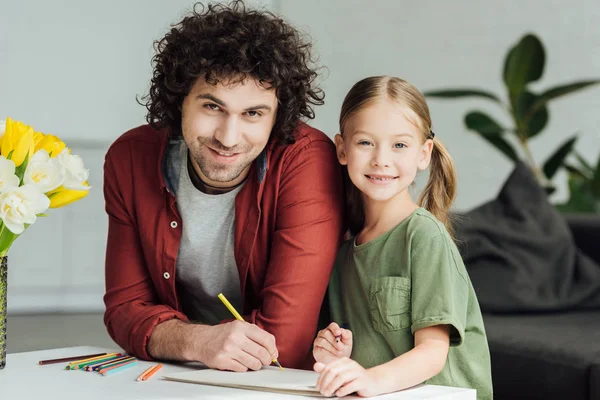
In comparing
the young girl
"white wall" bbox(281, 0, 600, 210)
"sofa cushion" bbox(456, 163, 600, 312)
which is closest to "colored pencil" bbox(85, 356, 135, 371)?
the young girl

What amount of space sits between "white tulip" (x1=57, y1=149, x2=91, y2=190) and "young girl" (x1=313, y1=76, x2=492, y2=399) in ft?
1.52

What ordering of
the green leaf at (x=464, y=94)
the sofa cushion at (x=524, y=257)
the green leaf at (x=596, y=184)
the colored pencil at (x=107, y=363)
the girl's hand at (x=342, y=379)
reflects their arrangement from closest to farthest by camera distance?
Result: the girl's hand at (x=342, y=379)
the colored pencil at (x=107, y=363)
the sofa cushion at (x=524, y=257)
the green leaf at (x=596, y=184)
the green leaf at (x=464, y=94)

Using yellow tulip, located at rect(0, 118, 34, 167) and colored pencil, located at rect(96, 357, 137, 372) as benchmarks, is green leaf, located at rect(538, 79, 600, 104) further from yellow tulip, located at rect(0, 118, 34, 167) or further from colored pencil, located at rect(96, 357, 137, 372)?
yellow tulip, located at rect(0, 118, 34, 167)

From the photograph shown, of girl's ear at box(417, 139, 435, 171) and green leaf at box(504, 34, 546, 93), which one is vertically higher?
green leaf at box(504, 34, 546, 93)

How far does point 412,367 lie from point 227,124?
582mm

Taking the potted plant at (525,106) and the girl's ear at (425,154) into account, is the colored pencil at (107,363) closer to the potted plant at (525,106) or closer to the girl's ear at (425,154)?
the girl's ear at (425,154)

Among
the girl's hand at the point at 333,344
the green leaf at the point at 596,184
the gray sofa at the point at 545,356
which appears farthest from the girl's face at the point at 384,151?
the green leaf at the point at 596,184

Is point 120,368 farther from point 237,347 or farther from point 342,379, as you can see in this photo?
point 342,379

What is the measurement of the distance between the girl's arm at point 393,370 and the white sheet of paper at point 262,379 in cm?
5

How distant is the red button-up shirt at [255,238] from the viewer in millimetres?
1489

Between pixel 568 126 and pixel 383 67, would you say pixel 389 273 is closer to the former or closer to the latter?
pixel 568 126

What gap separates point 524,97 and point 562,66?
630mm

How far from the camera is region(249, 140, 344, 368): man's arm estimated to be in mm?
1481

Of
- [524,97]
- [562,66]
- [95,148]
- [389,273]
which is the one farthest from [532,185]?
[95,148]
